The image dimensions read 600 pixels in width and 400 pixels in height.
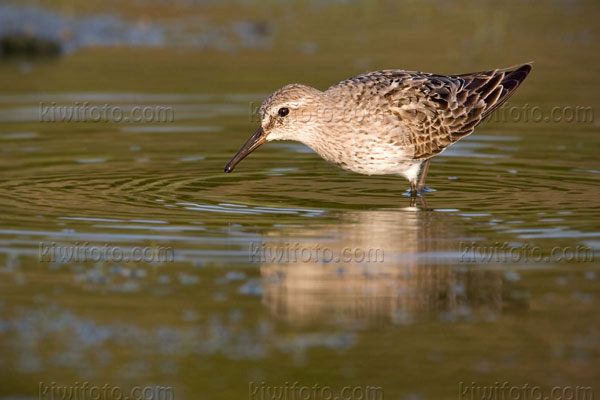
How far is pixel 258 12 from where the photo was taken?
27.0 metres

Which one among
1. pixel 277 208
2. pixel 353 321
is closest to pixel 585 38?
pixel 277 208

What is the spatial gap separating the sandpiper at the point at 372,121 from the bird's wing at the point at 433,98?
0.01 m

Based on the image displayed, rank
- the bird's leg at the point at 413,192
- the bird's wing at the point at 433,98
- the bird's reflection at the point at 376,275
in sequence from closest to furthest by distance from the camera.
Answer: the bird's reflection at the point at 376,275 < the bird's leg at the point at 413,192 < the bird's wing at the point at 433,98

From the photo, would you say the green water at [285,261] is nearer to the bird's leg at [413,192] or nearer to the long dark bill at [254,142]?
the bird's leg at [413,192]

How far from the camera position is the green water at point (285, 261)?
21.7 ft

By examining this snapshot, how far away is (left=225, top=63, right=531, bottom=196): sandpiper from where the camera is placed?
11.3m

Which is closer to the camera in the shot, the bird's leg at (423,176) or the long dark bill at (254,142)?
the long dark bill at (254,142)

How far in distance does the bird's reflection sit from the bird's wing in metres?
1.88

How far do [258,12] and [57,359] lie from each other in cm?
2110

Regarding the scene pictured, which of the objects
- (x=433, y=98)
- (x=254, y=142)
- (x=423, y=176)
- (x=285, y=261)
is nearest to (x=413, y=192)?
(x=423, y=176)

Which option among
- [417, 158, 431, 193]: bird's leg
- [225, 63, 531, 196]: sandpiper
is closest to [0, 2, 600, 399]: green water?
[417, 158, 431, 193]: bird's leg

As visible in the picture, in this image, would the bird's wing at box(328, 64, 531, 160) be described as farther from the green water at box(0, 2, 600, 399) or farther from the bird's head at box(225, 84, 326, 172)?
the green water at box(0, 2, 600, 399)

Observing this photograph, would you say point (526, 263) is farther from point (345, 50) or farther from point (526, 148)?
point (345, 50)

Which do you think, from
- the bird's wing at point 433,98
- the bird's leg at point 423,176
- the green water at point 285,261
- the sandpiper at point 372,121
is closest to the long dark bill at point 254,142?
the sandpiper at point 372,121
